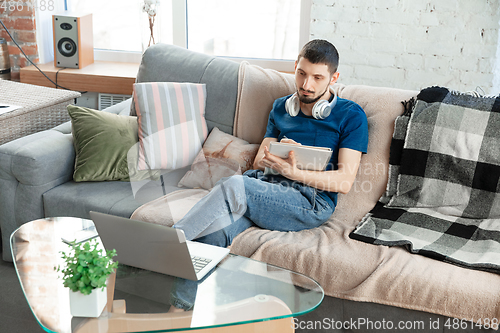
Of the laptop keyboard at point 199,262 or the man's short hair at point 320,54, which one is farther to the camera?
the man's short hair at point 320,54

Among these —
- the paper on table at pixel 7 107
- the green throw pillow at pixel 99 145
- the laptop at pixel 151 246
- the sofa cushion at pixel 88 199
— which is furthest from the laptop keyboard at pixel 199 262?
the paper on table at pixel 7 107

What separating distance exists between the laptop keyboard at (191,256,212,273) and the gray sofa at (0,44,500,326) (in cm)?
23

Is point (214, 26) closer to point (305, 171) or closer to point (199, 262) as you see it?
point (305, 171)

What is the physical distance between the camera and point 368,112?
203 centimetres

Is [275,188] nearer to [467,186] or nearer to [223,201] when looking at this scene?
[223,201]

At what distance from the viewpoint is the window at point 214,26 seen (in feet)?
9.65

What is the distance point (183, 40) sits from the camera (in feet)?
10.2

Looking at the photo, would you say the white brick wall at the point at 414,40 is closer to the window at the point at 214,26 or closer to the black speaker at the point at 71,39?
the window at the point at 214,26

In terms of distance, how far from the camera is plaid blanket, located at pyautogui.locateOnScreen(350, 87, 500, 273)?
1789mm

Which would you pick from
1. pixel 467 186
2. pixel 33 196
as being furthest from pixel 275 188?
pixel 33 196

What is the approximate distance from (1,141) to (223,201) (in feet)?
4.12

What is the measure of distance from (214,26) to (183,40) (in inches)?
8.8

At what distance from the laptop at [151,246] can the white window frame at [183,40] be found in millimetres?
1879

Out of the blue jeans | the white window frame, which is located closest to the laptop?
the blue jeans
